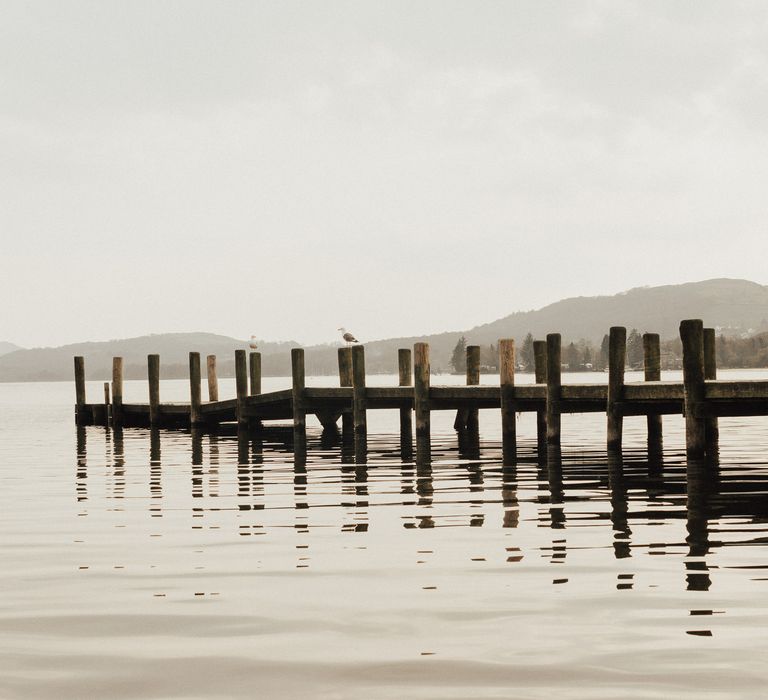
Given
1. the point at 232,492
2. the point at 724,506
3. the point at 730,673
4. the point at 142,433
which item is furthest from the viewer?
the point at 142,433

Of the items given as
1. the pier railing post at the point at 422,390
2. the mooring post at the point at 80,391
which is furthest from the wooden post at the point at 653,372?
the mooring post at the point at 80,391

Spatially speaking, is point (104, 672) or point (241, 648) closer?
point (104, 672)

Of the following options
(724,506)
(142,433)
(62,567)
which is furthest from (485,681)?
(142,433)

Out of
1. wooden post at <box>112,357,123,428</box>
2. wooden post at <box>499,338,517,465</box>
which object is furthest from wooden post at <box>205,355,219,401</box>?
wooden post at <box>499,338,517,465</box>

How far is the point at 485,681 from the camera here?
589 centimetres

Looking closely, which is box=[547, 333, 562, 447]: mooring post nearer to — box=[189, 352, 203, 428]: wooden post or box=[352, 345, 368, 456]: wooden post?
box=[352, 345, 368, 456]: wooden post

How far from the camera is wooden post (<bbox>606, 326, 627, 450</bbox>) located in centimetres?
2006

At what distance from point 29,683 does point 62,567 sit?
3845mm

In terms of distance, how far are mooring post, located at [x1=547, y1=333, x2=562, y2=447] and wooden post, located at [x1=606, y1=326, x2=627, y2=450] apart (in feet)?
4.08

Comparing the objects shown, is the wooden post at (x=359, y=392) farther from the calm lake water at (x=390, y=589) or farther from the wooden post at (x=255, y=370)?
the calm lake water at (x=390, y=589)

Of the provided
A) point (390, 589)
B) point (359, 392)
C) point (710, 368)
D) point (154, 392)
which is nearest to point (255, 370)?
point (154, 392)

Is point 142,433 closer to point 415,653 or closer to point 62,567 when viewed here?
point 62,567

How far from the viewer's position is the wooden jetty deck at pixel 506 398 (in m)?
18.5

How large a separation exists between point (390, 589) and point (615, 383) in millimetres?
12415
